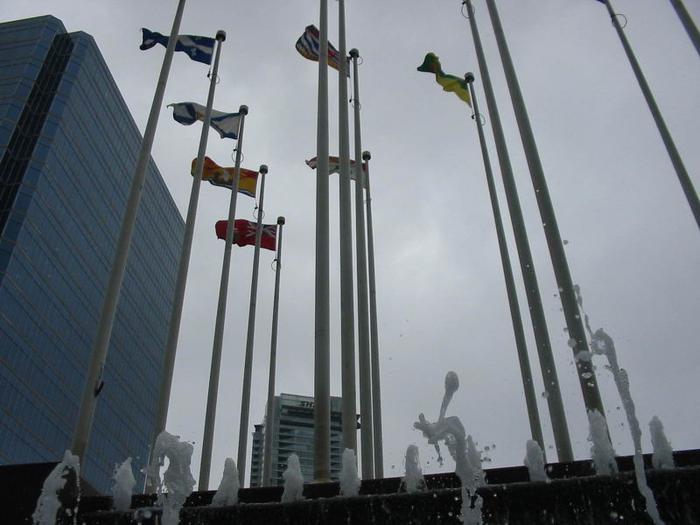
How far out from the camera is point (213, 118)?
70.3 feet

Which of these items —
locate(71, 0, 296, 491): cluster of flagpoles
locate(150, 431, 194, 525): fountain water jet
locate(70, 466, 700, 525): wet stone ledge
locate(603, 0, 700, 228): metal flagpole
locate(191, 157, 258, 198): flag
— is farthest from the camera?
locate(191, 157, 258, 198): flag

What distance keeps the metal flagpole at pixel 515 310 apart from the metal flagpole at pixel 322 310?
6.46 m

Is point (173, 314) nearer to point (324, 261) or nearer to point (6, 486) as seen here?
point (324, 261)

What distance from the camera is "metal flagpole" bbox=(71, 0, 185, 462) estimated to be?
10820mm

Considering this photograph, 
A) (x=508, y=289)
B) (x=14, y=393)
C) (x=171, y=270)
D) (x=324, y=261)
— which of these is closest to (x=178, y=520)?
(x=324, y=261)

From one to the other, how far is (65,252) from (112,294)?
57578 millimetres

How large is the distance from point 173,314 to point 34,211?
165ft

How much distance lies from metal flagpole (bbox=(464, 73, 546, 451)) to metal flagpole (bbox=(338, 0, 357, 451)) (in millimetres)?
5732

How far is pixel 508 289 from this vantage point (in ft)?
59.0

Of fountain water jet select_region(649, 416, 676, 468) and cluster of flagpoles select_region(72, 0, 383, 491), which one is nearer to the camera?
fountain water jet select_region(649, 416, 676, 468)

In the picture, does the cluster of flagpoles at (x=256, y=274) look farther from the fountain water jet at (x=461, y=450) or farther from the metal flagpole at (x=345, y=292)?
the fountain water jet at (x=461, y=450)

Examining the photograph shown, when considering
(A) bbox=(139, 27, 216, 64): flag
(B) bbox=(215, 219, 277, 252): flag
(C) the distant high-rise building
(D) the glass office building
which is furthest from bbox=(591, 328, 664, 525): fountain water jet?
(D) the glass office building

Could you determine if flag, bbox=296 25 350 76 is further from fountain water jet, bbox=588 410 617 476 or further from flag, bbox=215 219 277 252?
fountain water jet, bbox=588 410 617 476

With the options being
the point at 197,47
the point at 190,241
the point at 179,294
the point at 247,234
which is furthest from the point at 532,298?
the point at 247,234
